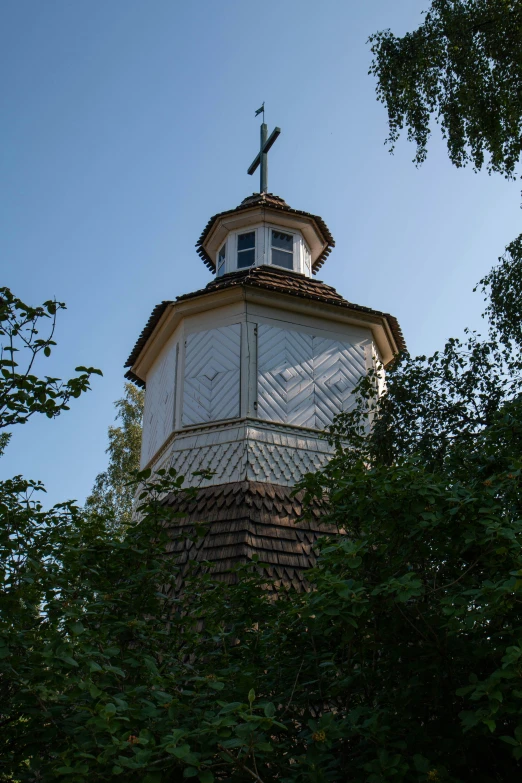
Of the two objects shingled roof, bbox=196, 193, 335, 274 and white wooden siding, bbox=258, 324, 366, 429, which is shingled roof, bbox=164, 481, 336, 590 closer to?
white wooden siding, bbox=258, 324, 366, 429

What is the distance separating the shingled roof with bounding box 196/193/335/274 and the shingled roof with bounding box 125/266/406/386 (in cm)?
144

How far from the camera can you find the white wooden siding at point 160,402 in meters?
12.2

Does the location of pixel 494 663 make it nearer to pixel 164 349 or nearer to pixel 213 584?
pixel 213 584

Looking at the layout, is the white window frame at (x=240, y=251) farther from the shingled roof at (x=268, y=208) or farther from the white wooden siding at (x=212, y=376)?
the white wooden siding at (x=212, y=376)

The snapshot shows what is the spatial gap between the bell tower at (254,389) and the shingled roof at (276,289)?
0.08 ft

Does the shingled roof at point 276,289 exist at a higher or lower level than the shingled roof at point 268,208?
lower

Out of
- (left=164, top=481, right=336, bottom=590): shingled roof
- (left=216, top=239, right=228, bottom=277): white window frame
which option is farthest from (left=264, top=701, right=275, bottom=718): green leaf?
(left=216, top=239, right=228, bottom=277): white window frame

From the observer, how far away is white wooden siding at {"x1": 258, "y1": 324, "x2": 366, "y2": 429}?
1150 centimetres

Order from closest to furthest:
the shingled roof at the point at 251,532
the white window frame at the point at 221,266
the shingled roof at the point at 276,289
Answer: the shingled roof at the point at 251,532, the shingled roof at the point at 276,289, the white window frame at the point at 221,266

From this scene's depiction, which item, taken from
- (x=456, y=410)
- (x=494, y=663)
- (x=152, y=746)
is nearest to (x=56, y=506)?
(x=152, y=746)

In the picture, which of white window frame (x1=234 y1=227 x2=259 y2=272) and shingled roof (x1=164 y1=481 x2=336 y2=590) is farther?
white window frame (x1=234 y1=227 x2=259 y2=272)

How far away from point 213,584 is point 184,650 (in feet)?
2.17

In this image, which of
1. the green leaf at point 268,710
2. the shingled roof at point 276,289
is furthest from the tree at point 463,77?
the green leaf at point 268,710

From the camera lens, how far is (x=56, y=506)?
5.74m
